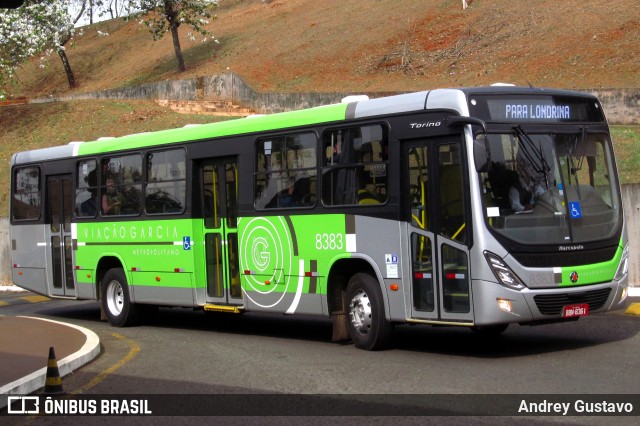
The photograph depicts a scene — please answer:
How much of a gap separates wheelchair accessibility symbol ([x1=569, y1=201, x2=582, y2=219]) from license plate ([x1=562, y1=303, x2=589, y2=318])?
3.41 feet

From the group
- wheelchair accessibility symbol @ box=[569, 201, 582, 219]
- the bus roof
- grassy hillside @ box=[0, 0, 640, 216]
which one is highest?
grassy hillside @ box=[0, 0, 640, 216]

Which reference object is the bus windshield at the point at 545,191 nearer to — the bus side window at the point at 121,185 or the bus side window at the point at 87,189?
the bus side window at the point at 121,185

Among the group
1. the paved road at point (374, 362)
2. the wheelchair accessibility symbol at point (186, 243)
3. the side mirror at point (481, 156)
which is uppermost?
the side mirror at point (481, 156)

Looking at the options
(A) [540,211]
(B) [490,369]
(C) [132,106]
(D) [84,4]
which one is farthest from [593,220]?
(D) [84,4]

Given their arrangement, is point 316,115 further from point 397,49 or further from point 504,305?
point 397,49

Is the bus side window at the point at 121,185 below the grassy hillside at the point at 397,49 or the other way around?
below

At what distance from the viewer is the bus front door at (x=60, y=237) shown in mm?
18641

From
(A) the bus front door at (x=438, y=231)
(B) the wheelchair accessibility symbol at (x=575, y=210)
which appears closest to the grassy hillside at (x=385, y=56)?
(B) the wheelchair accessibility symbol at (x=575, y=210)

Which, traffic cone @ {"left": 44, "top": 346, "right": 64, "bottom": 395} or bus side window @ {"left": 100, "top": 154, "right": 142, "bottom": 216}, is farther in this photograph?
bus side window @ {"left": 100, "top": 154, "right": 142, "bottom": 216}

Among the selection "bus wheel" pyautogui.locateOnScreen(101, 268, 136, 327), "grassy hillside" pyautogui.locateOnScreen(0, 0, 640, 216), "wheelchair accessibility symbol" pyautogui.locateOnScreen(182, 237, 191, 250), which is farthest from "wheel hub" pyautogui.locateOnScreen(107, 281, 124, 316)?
"grassy hillside" pyautogui.locateOnScreen(0, 0, 640, 216)

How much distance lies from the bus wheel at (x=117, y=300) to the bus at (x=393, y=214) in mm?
394

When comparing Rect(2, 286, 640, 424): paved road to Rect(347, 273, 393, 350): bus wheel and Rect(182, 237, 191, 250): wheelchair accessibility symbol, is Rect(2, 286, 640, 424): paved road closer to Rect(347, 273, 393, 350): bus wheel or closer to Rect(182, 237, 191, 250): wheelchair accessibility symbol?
Rect(347, 273, 393, 350): bus wheel

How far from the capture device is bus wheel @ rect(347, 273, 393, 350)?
12.2 meters

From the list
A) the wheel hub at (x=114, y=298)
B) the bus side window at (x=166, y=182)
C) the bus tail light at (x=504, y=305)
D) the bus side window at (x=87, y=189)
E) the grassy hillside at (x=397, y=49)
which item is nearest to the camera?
the bus tail light at (x=504, y=305)
